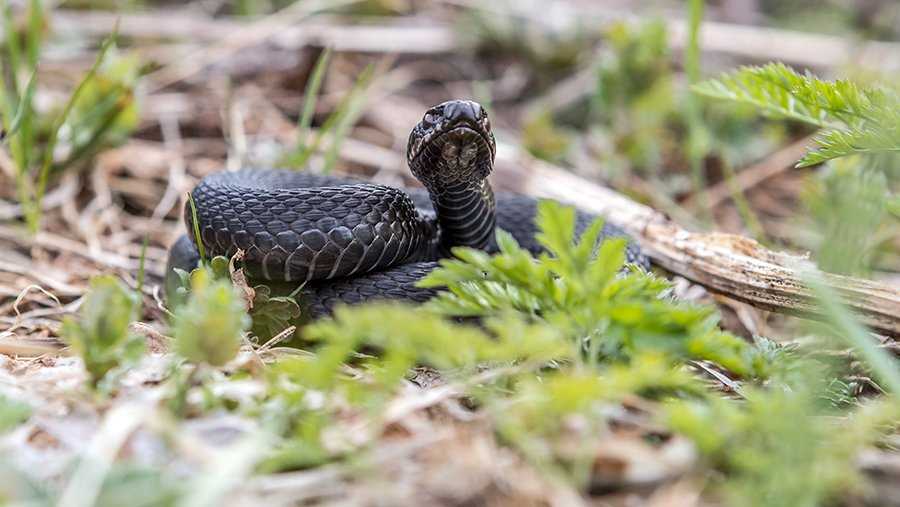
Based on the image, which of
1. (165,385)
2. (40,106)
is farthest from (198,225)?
(40,106)

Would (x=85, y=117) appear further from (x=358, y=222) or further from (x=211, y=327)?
(x=211, y=327)

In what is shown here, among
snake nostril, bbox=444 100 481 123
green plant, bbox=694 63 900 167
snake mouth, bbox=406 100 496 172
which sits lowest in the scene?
snake mouth, bbox=406 100 496 172

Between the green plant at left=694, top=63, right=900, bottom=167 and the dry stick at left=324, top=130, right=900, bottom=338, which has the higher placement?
the green plant at left=694, top=63, right=900, bottom=167

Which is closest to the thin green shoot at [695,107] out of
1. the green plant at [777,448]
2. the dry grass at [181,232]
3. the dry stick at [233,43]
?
the dry grass at [181,232]

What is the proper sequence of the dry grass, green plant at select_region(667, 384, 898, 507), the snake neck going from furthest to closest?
the snake neck
the dry grass
green plant at select_region(667, 384, 898, 507)

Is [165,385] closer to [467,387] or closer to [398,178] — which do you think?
[467,387]

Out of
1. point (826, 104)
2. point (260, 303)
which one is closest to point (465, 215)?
point (260, 303)

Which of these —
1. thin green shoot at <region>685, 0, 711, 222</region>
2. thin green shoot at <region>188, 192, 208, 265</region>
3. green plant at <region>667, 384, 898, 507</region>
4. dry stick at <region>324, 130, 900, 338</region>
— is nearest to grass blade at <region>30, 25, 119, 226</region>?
thin green shoot at <region>188, 192, 208, 265</region>

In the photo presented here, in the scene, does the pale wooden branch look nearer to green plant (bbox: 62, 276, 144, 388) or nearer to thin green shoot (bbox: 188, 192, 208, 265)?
green plant (bbox: 62, 276, 144, 388)
